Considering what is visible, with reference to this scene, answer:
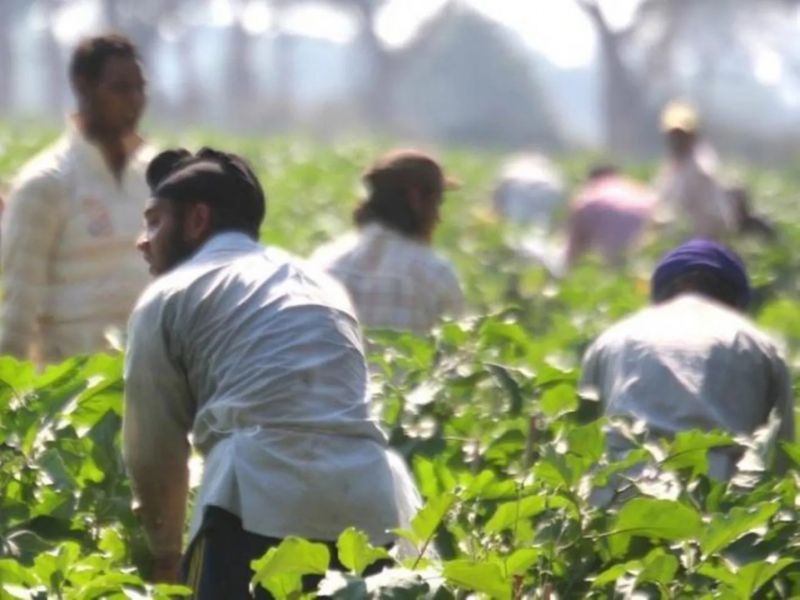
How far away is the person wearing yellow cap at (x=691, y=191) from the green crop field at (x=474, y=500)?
7472mm

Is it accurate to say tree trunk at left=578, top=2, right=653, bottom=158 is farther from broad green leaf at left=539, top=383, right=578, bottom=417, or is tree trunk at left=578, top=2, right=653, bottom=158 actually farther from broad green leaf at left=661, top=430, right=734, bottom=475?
broad green leaf at left=661, top=430, right=734, bottom=475

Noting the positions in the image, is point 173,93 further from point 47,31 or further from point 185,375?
point 185,375

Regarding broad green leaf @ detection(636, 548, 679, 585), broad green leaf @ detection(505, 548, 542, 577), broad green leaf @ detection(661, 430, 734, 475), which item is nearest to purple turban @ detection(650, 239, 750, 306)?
broad green leaf @ detection(661, 430, 734, 475)

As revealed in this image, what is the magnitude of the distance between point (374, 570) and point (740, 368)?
1.53 meters

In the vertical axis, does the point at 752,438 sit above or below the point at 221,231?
below

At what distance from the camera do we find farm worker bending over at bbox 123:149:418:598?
5355 millimetres

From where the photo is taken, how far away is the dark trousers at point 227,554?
211 inches

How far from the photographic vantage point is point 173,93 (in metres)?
109

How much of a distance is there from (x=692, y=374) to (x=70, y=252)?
200 cm

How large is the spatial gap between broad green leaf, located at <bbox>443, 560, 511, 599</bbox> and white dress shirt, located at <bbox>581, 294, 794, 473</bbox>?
1.63m

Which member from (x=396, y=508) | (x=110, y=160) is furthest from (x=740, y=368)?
(x=110, y=160)

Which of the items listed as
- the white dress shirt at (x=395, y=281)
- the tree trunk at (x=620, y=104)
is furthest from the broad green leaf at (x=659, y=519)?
the tree trunk at (x=620, y=104)

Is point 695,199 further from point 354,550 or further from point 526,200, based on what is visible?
point 354,550

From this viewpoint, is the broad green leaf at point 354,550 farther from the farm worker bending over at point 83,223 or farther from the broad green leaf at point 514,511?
the farm worker bending over at point 83,223
